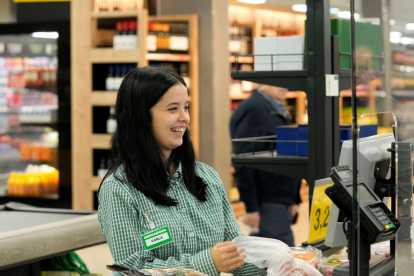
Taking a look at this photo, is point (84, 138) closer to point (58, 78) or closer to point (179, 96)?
point (58, 78)

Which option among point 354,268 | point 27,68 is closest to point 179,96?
point 354,268

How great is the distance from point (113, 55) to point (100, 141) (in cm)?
95

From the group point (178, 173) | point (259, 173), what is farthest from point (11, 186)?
point (178, 173)

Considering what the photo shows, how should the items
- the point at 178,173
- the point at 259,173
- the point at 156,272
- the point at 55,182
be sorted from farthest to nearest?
the point at 55,182 → the point at 259,173 → the point at 178,173 → the point at 156,272

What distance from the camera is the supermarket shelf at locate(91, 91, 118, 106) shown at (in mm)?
5996

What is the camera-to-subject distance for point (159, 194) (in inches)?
68.3

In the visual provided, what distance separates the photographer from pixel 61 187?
252 inches

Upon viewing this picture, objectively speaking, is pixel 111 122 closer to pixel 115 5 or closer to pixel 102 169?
pixel 102 169

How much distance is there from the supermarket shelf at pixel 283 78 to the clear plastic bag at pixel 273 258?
3.78ft

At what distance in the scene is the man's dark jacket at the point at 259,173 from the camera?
3803 mm

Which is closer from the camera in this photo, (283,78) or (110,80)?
(283,78)

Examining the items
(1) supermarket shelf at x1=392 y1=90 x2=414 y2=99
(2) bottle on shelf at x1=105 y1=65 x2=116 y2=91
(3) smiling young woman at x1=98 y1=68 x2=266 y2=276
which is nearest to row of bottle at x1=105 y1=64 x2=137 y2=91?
(2) bottle on shelf at x1=105 y1=65 x2=116 y2=91

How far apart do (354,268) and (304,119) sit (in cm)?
784

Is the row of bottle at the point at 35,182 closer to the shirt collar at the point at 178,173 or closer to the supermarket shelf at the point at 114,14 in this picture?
the supermarket shelf at the point at 114,14
